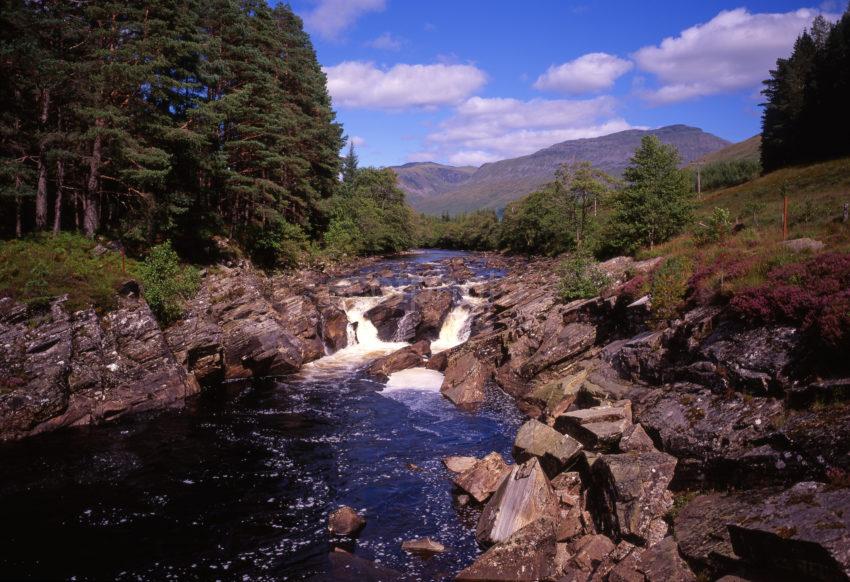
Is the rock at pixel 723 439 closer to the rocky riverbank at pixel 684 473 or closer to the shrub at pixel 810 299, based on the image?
the rocky riverbank at pixel 684 473

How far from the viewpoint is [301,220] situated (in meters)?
53.1

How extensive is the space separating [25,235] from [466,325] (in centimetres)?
2749

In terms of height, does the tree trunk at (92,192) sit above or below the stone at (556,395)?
above

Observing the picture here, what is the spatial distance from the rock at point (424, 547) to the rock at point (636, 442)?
19.3ft

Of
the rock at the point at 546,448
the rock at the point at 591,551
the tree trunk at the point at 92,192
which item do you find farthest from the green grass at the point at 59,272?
the rock at the point at 591,551

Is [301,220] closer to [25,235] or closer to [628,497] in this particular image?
[25,235]

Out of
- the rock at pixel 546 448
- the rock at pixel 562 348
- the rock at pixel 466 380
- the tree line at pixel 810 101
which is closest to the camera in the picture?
the rock at pixel 546 448

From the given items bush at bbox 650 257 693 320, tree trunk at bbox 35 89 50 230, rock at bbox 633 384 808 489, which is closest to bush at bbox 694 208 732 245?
bush at bbox 650 257 693 320

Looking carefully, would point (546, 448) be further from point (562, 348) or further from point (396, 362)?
point (396, 362)

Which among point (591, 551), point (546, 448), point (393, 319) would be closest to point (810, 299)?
point (546, 448)

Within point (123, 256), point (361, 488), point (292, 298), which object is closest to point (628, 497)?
point (361, 488)

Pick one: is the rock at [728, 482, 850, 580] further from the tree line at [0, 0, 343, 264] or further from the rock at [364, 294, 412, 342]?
the tree line at [0, 0, 343, 264]

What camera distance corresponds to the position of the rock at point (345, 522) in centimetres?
1299

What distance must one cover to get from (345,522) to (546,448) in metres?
6.47
